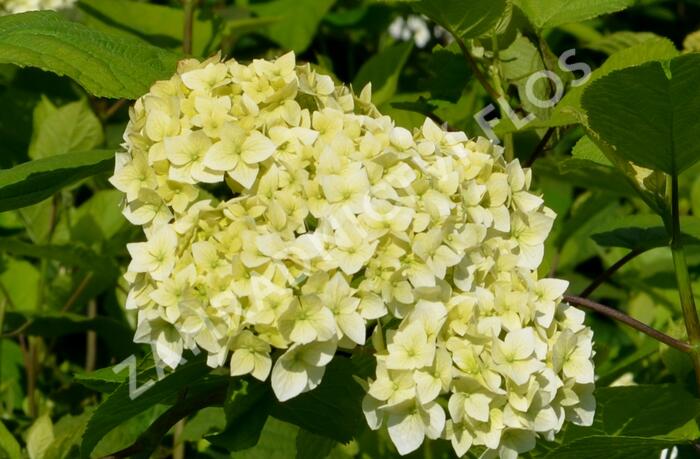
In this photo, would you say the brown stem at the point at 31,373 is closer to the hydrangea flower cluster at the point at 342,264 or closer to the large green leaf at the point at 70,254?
the large green leaf at the point at 70,254

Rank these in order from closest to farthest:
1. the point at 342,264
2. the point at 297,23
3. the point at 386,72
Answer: the point at 342,264 < the point at 386,72 < the point at 297,23

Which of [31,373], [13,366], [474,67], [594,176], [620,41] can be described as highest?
[474,67]

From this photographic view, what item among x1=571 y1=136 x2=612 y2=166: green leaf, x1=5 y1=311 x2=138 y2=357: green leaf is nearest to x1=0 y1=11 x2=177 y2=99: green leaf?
x1=571 y1=136 x2=612 y2=166: green leaf

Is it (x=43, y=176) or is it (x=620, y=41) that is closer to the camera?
(x=43, y=176)

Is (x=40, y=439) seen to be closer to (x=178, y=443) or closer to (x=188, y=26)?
(x=178, y=443)

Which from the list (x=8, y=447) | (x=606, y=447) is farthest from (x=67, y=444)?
(x=606, y=447)

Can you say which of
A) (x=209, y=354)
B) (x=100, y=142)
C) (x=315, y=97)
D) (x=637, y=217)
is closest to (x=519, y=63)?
(x=637, y=217)

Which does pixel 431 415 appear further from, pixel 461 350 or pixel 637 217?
pixel 637 217
